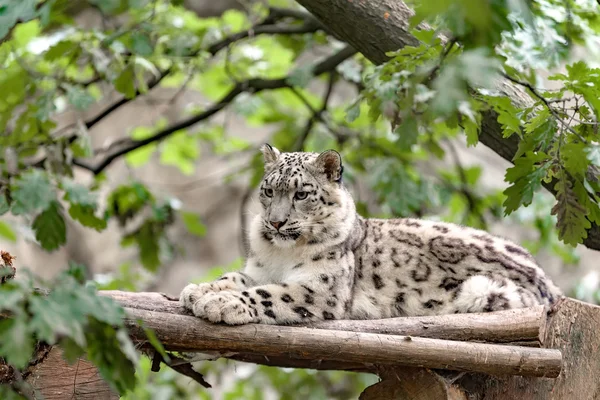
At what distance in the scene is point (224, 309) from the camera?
4094 millimetres

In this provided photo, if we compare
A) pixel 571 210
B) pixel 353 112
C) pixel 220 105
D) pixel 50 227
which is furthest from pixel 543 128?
pixel 220 105

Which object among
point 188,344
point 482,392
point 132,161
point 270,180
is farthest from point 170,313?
point 132,161

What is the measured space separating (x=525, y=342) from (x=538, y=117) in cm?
127

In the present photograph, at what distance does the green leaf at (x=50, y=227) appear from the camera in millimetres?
5973

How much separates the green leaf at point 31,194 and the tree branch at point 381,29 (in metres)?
2.24

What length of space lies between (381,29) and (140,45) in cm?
207

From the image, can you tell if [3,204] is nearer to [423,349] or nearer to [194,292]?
[194,292]

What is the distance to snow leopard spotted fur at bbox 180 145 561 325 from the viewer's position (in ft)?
15.6

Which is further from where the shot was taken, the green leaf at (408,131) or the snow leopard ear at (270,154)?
the snow leopard ear at (270,154)

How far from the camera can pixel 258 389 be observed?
922 cm

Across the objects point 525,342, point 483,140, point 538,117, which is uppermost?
point 538,117

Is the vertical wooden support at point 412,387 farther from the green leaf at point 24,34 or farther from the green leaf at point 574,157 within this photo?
the green leaf at point 24,34

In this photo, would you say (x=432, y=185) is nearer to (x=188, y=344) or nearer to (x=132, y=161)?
(x=132, y=161)

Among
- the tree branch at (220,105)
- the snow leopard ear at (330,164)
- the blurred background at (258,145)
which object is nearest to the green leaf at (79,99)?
the blurred background at (258,145)
